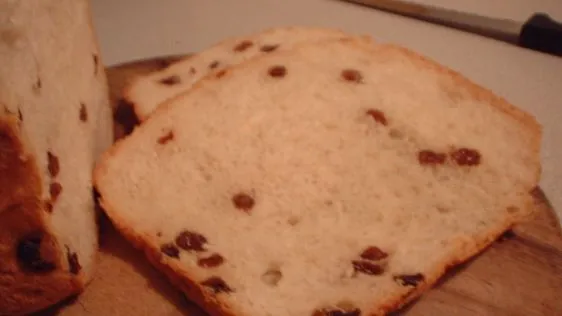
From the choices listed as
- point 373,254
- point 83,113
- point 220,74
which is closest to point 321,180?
point 373,254

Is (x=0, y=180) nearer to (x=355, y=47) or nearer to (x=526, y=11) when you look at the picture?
(x=355, y=47)

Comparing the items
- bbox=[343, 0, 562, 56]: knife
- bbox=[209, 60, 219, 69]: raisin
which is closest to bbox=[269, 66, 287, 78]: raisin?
bbox=[209, 60, 219, 69]: raisin

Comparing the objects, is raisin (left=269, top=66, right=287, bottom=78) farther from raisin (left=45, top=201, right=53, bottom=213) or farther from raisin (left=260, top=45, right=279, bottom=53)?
raisin (left=45, top=201, right=53, bottom=213)

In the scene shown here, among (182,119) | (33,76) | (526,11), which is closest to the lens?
(33,76)

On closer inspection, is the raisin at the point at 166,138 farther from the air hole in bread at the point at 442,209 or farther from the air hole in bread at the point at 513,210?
the air hole in bread at the point at 513,210

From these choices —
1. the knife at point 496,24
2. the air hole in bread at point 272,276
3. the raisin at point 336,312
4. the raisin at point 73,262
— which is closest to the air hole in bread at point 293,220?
the air hole in bread at point 272,276

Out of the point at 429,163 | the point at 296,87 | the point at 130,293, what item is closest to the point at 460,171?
the point at 429,163
